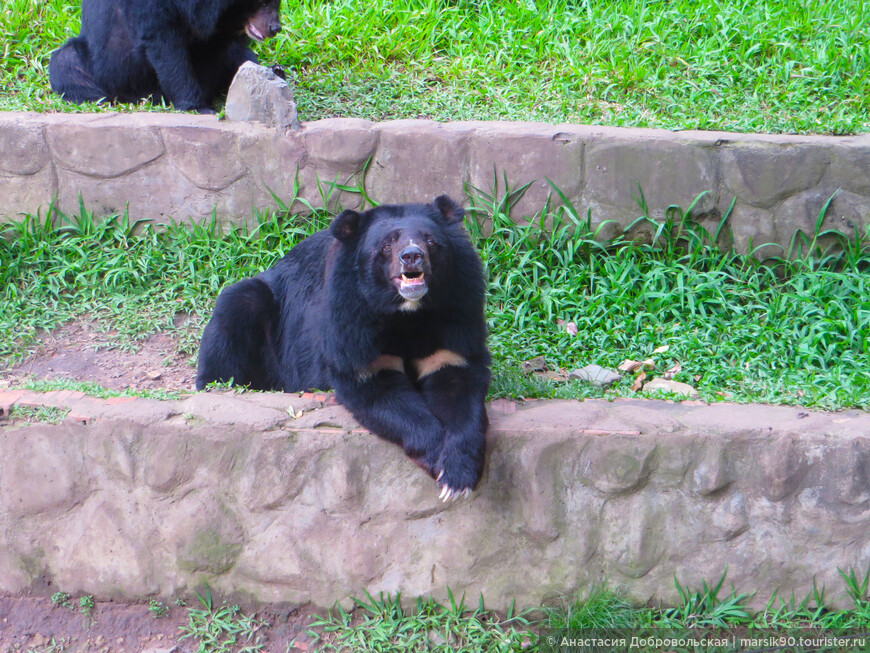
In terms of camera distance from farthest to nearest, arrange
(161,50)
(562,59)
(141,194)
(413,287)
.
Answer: (562,59) < (161,50) < (141,194) < (413,287)

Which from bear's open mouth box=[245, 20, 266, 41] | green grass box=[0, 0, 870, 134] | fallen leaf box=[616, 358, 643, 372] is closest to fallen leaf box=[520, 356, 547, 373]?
fallen leaf box=[616, 358, 643, 372]

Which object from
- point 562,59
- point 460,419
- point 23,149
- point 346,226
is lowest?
point 460,419

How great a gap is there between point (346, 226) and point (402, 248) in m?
0.32

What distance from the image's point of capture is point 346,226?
130 inches

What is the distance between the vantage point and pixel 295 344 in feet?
12.8

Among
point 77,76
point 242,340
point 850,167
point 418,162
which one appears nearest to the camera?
point 242,340

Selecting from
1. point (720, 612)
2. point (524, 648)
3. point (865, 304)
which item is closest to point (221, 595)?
point (524, 648)

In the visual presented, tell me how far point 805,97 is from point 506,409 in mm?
3439

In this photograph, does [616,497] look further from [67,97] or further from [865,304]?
[67,97]

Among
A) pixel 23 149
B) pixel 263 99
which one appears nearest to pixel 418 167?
pixel 263 99

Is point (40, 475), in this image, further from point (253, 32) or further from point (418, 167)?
point (253, 32)

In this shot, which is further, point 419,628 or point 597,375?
point 597,375

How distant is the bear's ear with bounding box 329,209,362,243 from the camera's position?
326 centimetres

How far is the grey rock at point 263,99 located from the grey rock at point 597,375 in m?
2.12
